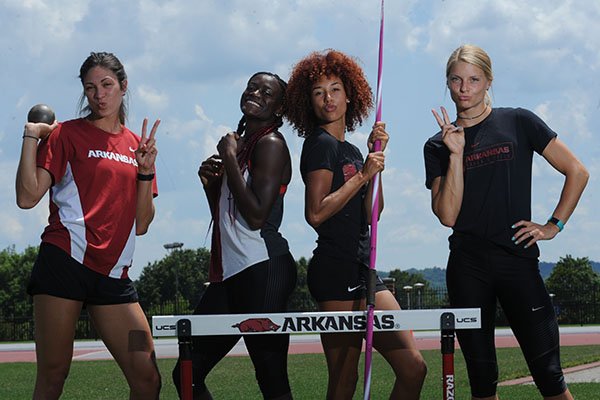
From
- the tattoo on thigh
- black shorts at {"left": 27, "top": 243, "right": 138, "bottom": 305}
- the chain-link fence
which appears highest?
the chain-link fence

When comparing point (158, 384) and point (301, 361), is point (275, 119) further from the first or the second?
point (301, 361)

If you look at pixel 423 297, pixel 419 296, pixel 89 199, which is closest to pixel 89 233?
pixel 89 199

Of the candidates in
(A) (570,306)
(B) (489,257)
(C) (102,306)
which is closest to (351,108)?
(B) (489,257)

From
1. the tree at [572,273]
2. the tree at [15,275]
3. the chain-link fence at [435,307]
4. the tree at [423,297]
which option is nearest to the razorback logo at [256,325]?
the chain-link fence at [435,307]

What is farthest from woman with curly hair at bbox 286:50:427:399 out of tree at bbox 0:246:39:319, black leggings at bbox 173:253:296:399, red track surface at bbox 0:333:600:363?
tree at bbox 0:246:39:319

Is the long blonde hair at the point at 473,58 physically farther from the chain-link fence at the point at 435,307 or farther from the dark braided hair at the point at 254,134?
the chain-link fence at the point at 435,307

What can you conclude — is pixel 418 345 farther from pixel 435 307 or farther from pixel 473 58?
pixel 435 307

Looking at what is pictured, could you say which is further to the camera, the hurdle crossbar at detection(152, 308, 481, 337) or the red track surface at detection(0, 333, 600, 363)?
the red track surface at detection(0, 333, 600, 363)

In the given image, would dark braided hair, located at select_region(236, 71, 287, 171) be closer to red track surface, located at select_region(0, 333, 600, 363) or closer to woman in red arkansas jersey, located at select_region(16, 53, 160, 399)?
woman in red arkansas jersey, located at select_region(16, 53, 160, 399)

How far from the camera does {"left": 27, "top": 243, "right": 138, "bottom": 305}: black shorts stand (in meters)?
4.78

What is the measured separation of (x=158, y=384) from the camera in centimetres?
498

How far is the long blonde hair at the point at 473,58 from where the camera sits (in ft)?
16.3

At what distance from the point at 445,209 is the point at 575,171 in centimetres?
69

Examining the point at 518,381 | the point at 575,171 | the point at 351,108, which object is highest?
the point at 351,108
